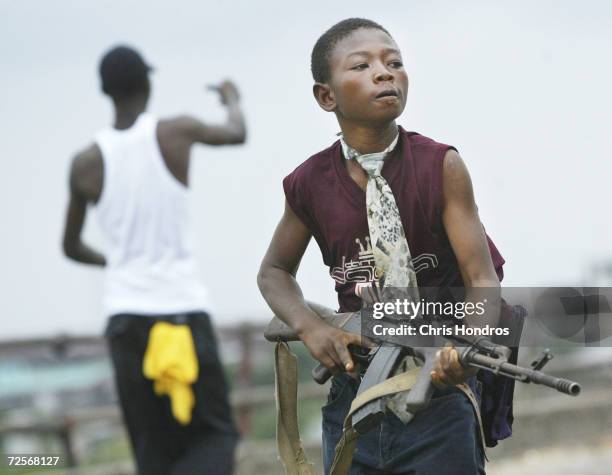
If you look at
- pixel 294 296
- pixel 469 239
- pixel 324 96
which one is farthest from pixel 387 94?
pixel 294 296

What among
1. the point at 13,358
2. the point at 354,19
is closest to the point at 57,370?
the point at 13,358

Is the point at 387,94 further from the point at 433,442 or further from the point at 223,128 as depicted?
the point at 223,128

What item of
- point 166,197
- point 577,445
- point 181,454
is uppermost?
point 166,197

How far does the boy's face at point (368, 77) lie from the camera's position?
12.7 feet

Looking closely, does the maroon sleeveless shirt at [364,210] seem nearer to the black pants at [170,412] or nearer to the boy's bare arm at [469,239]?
the boy's bare arm at [469,239]

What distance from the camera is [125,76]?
5.96 m

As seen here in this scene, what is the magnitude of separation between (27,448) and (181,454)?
2.32 metres

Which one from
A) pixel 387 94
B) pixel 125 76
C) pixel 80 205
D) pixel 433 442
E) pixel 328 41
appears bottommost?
pixel 433 442

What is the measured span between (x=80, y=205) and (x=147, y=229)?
0.38 meters

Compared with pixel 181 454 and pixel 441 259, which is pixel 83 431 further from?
pixel 441 259

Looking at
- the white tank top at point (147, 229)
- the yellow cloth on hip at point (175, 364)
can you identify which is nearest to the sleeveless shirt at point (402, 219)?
the yellow cloth on hip at point (175, 364)

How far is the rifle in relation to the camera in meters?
3.42

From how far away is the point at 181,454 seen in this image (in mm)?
5820

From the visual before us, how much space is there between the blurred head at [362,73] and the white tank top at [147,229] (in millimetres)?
1826
